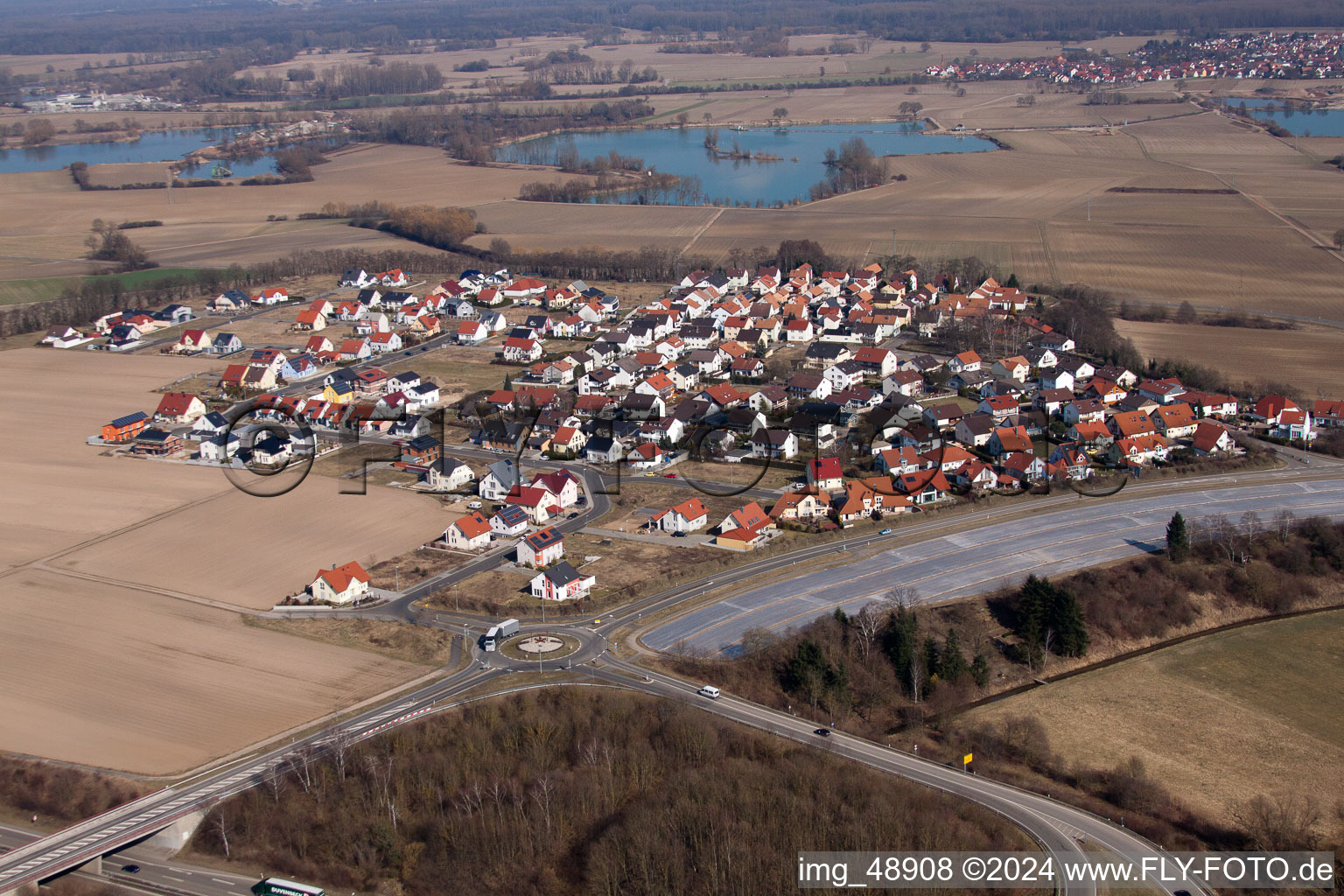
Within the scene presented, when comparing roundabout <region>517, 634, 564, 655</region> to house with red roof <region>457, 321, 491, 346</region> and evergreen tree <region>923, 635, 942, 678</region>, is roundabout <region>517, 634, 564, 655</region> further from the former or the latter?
house with red roof <region>457, 321, 491, 346</region>

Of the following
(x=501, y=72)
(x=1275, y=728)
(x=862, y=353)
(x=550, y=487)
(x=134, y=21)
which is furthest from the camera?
(x=134, y=21)

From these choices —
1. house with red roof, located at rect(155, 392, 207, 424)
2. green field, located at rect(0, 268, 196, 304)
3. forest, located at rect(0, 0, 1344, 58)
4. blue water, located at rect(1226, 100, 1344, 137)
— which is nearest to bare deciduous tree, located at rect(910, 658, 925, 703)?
house with red roof, located at rect(155, 392, 207, 424)

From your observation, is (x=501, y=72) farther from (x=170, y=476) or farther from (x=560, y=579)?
(x=560, y=579)

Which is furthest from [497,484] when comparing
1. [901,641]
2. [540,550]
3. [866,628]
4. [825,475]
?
[901,641]

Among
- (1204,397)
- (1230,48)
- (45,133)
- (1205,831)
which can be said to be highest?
(1230,48)

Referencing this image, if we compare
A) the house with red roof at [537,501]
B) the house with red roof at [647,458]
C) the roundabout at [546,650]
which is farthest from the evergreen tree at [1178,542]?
the house with red roof at [537,501]

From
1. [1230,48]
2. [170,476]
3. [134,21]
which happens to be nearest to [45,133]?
[170,476]
